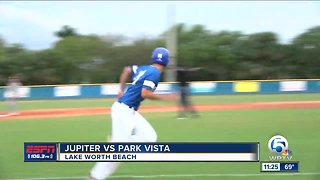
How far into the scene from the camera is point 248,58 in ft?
40.6

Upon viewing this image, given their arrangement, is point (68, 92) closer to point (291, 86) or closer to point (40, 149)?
point (291, 86)

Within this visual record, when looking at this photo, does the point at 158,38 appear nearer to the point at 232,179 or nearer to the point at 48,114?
the point at 232,179

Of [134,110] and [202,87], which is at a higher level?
[202,87]

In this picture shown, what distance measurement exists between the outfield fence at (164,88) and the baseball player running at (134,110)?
69.8 inches

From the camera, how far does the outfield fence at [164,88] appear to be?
672cm

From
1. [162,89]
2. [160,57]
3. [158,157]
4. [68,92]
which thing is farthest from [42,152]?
[68,92]

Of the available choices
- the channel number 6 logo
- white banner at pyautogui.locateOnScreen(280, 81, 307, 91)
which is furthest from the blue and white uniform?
white banner at pyautogui.locateOnScreen(280, 81, 307, 91)

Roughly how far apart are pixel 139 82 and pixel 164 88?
9.44 feet

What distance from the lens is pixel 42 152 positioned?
4.18 metres

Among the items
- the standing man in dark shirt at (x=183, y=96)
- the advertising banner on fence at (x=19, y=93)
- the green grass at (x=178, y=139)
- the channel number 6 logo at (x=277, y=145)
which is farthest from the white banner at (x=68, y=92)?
the channel number 6 logo at (x=277, y=145)

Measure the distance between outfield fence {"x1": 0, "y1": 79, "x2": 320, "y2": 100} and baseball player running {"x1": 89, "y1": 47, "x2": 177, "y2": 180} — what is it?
1774 mm

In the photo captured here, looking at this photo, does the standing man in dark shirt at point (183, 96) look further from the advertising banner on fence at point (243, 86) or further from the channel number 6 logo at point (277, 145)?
the channel number 6 logo at point (277, 145)

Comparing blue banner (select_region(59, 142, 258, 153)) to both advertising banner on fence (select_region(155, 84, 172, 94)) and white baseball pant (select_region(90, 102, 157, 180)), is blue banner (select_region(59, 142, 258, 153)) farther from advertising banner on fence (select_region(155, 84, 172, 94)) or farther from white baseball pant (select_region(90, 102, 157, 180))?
advertising banner on fence (select_region(155, 84, 172, 94))

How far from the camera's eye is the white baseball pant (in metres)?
4.31
